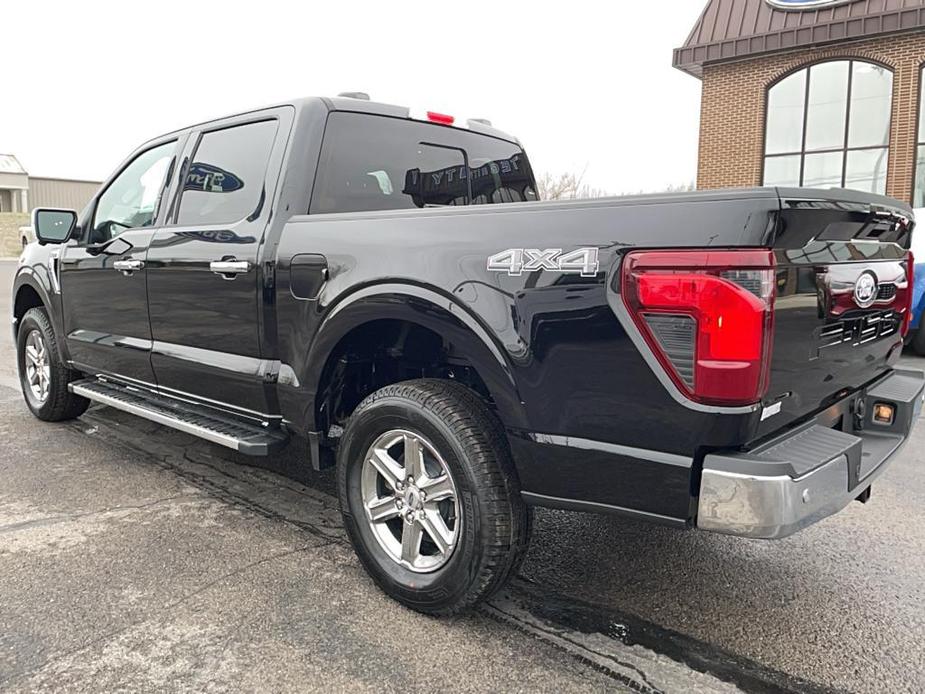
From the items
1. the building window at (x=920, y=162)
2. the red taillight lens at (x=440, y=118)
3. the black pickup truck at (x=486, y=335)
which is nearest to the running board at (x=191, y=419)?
the black pickup truck at (x=486, y=335)

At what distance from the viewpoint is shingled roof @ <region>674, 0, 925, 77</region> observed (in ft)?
45.8

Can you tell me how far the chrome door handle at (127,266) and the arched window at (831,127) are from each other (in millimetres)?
14515

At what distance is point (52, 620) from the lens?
2.77 metres

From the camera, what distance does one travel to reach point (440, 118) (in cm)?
414

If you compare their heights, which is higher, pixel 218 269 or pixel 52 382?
pixel 218 269

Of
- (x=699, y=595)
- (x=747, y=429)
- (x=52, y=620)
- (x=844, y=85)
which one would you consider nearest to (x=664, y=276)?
(x=747, y=429)

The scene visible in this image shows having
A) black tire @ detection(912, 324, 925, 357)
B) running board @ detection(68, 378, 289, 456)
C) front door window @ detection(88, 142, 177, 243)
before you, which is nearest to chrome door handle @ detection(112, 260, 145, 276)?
front door window @ detection(88, 142, 177, 243)

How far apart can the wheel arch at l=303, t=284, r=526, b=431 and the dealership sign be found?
14.9 metres

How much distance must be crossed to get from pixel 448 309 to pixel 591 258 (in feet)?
1.93

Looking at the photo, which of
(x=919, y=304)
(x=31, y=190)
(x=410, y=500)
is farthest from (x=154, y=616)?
(x=31, y=190)

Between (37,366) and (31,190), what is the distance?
67.3 meters

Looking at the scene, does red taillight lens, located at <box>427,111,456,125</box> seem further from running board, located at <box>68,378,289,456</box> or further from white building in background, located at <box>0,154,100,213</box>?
white building in background, located at <box>0,154,100,213</box>

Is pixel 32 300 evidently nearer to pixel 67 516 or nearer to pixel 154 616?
pixel 67 516

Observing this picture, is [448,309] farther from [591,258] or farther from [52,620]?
[52,620]
